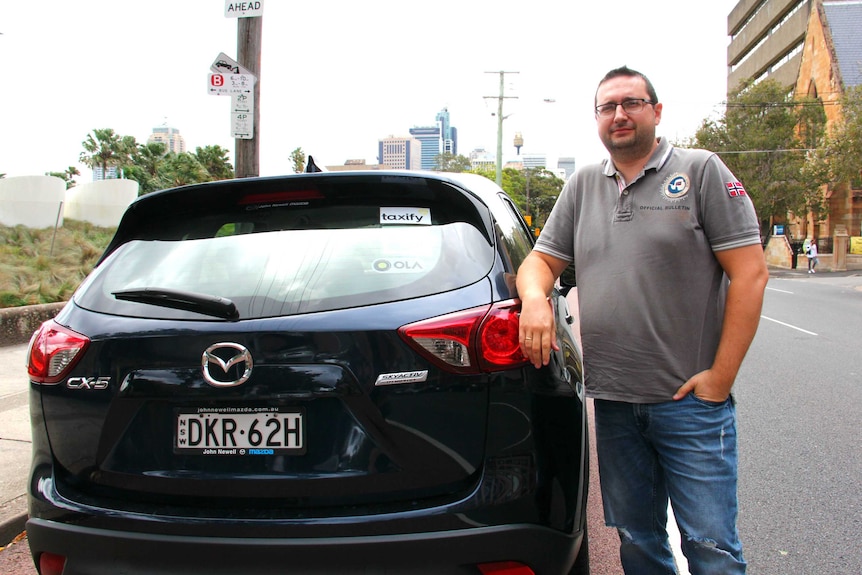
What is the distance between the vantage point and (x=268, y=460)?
6.45 feet

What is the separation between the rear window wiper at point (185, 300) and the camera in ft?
6.64

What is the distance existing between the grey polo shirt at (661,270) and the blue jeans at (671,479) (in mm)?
99

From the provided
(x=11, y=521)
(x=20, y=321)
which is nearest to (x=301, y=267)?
(x=11, y=521)

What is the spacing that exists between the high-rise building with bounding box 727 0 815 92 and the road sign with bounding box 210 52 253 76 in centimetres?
4867

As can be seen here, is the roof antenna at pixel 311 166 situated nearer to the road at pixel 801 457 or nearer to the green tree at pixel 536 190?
the road at pixel 801 457

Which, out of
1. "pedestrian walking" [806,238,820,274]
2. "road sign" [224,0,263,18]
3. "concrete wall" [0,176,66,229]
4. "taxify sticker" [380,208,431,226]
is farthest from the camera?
"pedestrian walking" [806,238,820,274]

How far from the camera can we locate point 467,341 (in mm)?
1964

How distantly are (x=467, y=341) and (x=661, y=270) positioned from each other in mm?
668

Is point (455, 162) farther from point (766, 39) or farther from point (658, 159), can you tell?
point (658, 159)

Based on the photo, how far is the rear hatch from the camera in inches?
76.1

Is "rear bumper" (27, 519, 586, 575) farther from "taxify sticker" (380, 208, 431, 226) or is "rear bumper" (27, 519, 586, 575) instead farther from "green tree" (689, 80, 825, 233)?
"green tree" (689, 80, 825, 233)

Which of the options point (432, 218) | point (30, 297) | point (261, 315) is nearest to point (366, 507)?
point (261, 315)

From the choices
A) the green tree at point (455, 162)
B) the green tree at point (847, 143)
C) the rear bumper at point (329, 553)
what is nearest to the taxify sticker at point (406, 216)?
the rear bumper at point (329, 553)

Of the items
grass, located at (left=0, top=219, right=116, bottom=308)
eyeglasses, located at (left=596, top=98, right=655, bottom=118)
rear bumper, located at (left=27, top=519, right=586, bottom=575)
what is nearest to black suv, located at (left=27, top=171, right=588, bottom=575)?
rear bumper, located at (left=27, top=519, right=586, bottom=575)
